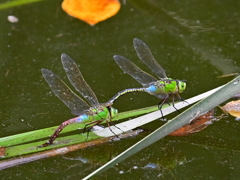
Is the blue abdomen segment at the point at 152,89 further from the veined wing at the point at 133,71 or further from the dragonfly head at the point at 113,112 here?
the dragonfly head at the point at 113,112

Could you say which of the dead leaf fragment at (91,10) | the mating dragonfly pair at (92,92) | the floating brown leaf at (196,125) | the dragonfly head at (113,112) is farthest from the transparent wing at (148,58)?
the dead leaf fragment at (91,10)

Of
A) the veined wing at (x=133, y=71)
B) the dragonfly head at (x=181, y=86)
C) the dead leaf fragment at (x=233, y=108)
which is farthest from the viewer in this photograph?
the veined wing at (x=133, y=71)

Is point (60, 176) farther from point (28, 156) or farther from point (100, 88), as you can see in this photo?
→ point (100, 88)

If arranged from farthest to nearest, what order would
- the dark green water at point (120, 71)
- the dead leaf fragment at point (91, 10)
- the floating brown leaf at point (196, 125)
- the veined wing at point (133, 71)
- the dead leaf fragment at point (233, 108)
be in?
the dead leaf fragment at point (91, 10) → the veined wing at point (133, 71) → the dead leaf fragment at point (233, 108) → the floating brown leaf at point (196, 125) → the dark green water at point (120, 71)

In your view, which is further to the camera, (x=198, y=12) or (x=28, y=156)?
(x=198, y=12)

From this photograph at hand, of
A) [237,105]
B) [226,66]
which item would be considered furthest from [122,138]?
[226,66]

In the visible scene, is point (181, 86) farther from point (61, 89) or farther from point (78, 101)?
point (61, 89)
